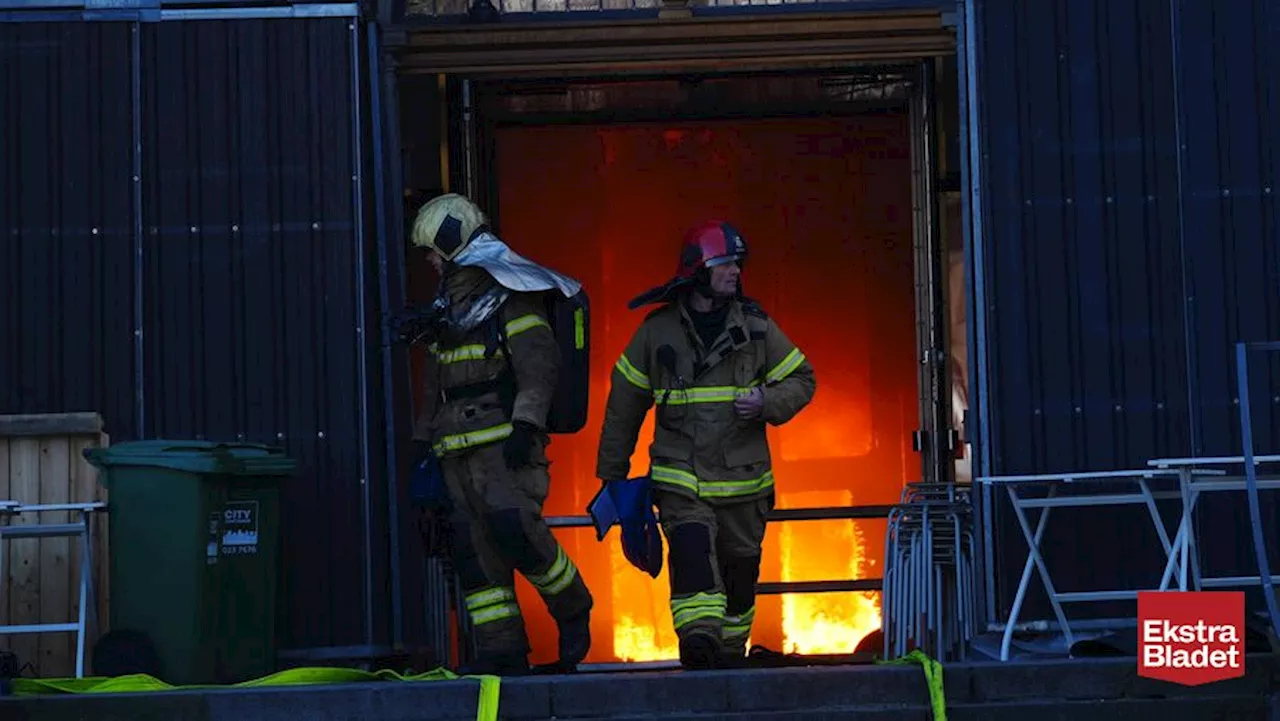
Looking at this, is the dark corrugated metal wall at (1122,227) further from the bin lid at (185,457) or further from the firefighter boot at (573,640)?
the bin lid at (185,457)

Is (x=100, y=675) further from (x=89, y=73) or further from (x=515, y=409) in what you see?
(x=89, y=73)

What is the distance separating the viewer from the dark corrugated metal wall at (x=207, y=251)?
1061cm

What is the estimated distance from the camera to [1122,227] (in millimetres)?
10516

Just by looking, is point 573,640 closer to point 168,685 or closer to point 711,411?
point 711,411

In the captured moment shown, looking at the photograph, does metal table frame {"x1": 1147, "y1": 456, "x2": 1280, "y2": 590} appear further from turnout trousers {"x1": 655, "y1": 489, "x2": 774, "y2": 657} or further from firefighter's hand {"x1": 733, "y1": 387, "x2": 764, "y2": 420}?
turnout trousers {"x1": 655, "y1": 489, "x2": 774, "y2": 657}

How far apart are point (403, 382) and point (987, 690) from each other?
3720 millimetres

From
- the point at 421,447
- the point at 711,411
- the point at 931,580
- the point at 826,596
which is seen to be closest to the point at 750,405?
the point at 711,411

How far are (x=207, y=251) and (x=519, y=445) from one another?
1.96 metres

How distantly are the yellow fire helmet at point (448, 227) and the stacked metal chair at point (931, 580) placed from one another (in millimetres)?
2405

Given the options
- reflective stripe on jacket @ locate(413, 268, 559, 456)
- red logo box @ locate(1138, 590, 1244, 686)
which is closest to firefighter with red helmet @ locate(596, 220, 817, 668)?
reflective stripe on jacket @ locate(413, 268, 559, 456)

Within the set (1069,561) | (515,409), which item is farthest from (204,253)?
(1069,561)

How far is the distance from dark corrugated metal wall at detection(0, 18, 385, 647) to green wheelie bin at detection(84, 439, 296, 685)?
0.79 m

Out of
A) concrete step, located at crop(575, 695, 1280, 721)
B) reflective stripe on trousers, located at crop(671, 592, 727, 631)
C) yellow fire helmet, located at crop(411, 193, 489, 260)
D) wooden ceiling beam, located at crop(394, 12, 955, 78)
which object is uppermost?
wooden ceiling beam, located at crop(394, 12, 955, 78)

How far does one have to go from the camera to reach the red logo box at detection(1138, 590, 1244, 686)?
27.1ft
